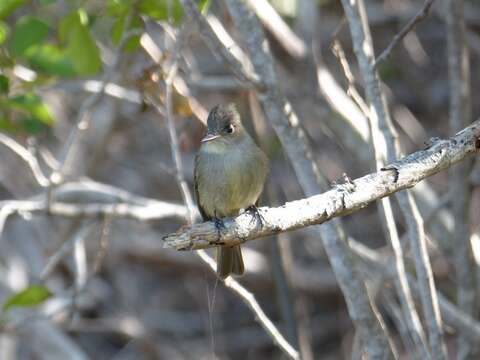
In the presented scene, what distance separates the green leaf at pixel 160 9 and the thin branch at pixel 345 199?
157cm

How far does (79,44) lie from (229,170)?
993 millimetres

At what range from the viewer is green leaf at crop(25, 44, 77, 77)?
4266 mm

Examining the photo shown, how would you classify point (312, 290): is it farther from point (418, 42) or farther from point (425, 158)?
point (425, 158)

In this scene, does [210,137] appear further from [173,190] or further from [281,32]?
[173,190]

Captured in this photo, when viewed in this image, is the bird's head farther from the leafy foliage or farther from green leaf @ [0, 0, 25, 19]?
green leaf @ [0, 0, 25, 19]

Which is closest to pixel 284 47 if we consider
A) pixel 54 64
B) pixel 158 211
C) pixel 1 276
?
pixel 158 211

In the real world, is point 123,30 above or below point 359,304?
above

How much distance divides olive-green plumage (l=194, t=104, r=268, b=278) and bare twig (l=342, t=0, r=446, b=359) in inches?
37.4

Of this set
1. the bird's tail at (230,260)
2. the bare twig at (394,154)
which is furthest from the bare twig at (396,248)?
the bird's tail at (230,260)

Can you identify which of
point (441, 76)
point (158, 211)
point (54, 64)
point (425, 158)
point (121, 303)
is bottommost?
point (425, 158)

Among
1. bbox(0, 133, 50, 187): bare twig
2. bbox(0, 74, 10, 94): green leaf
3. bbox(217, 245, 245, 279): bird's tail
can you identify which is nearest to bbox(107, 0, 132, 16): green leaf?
bbox(0, 74, 10, 94): green leaf

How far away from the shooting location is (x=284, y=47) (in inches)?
233

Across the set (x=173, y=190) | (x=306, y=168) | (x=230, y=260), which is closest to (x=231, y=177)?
(x=230, y=260)

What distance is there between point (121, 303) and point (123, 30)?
432 cm
